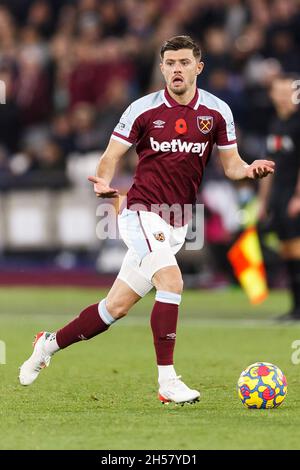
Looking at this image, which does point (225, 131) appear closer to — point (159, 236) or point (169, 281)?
point (159, 236)

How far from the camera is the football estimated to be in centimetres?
720

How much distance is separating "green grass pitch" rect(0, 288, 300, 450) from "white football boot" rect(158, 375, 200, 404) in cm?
7

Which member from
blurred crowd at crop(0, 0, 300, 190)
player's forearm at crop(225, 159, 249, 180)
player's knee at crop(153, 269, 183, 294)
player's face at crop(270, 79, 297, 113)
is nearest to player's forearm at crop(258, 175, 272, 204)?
player's face at crop(270, 79, 297, 113)

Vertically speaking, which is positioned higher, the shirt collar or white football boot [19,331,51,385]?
the shirt collar

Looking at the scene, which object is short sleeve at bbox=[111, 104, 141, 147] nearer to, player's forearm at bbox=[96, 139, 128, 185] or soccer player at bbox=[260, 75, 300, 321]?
player's forearm at bbox=[96, 139, 128, 185]

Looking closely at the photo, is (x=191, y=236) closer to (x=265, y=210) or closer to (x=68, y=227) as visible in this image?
(x=68, y=227)

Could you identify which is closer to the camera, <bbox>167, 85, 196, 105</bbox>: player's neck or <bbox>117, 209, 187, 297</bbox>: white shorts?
<bbox>117, 209, 187, 297</bbox>: white shorts

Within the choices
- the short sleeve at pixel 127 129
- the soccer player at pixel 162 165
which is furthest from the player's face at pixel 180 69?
the short sleeve at pixel 127 129

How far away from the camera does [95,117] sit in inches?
734

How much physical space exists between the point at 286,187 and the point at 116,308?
225 inches

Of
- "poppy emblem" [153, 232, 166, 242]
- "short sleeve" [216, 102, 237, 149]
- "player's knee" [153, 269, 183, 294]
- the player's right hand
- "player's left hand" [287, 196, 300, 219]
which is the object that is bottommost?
"player's knee" [153, 269, 183, 294]

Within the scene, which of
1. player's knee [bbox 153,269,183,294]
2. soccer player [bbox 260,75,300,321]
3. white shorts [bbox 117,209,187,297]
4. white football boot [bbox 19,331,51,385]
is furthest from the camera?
soccer player [bbox 260,75,300,321]

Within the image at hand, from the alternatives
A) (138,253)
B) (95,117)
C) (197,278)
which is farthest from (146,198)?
(95,117)

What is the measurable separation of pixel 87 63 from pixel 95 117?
0.90m
